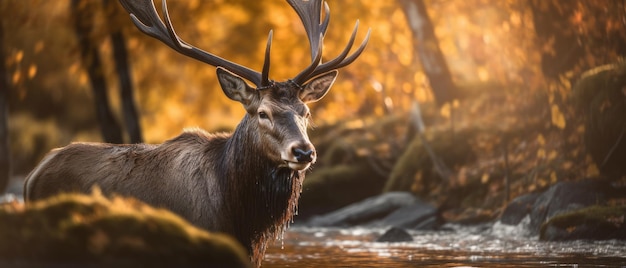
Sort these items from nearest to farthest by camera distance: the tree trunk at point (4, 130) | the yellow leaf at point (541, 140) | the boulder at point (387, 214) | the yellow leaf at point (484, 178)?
the yellow leaf at point (541, 140) → the boulder at point (387, 214) → the yellow leaf at point (484, 178) → the tree trunk at point (4, 130)

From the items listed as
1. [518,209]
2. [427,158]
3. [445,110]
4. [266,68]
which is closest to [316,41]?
[266,68]

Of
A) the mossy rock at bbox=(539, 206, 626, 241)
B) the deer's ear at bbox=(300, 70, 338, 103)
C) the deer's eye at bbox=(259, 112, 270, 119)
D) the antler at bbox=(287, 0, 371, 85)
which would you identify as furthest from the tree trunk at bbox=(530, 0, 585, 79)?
the deer's eye at bbox=(259, 112, 270, 119)

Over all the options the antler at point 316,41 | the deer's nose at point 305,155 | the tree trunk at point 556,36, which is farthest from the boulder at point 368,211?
the deer's nose at point 305,155

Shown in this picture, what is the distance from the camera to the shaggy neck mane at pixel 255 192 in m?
8.83

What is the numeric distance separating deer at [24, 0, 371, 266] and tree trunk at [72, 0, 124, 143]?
11.1m

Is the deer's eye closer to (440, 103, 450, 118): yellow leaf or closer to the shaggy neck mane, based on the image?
the shaggy neck mane

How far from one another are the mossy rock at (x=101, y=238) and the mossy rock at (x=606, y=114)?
8.32m

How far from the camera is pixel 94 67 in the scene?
20844 millimetres

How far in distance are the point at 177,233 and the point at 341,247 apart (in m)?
6.84

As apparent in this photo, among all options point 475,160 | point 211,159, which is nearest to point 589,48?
point 475,160

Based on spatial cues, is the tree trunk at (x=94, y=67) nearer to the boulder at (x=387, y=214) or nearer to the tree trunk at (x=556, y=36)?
the boulder at (x=387, y=214)

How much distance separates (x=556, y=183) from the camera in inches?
562

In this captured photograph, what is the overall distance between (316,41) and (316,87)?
0.78 meters

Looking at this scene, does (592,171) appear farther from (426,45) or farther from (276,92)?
(276,92)
